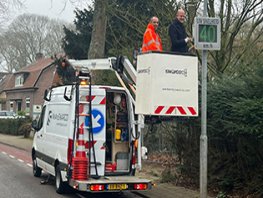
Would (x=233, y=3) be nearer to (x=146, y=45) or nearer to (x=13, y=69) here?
(x=146, y=45)

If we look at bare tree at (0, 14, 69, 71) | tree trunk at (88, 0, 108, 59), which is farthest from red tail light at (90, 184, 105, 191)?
bare tree at (0, 14, 69, 71)

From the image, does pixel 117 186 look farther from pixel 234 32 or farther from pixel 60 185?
pixel 234 32

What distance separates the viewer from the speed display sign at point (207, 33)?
28.6ft

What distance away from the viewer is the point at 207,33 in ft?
28.9

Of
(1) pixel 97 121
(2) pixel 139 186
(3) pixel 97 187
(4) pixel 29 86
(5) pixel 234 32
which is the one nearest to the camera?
(3) pixel 97 187

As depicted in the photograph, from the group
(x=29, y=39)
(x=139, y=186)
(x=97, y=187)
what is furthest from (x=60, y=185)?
(x=29, y=39)

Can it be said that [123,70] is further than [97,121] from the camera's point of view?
Yes

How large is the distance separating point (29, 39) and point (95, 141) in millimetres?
61059

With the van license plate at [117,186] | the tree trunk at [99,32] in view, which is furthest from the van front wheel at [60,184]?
the tree trunk at [99,32]

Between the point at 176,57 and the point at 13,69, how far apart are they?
6565 cm

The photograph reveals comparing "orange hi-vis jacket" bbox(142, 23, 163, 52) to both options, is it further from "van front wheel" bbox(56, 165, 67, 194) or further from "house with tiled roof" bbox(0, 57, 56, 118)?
"house with tiled roof" bbox(0, 57, 56, 118)

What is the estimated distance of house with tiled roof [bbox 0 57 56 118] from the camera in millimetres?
50844

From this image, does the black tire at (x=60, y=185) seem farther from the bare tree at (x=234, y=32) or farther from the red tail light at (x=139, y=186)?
the bare tree at (x=234, y=32)

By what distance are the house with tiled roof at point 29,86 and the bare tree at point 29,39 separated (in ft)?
27.6
